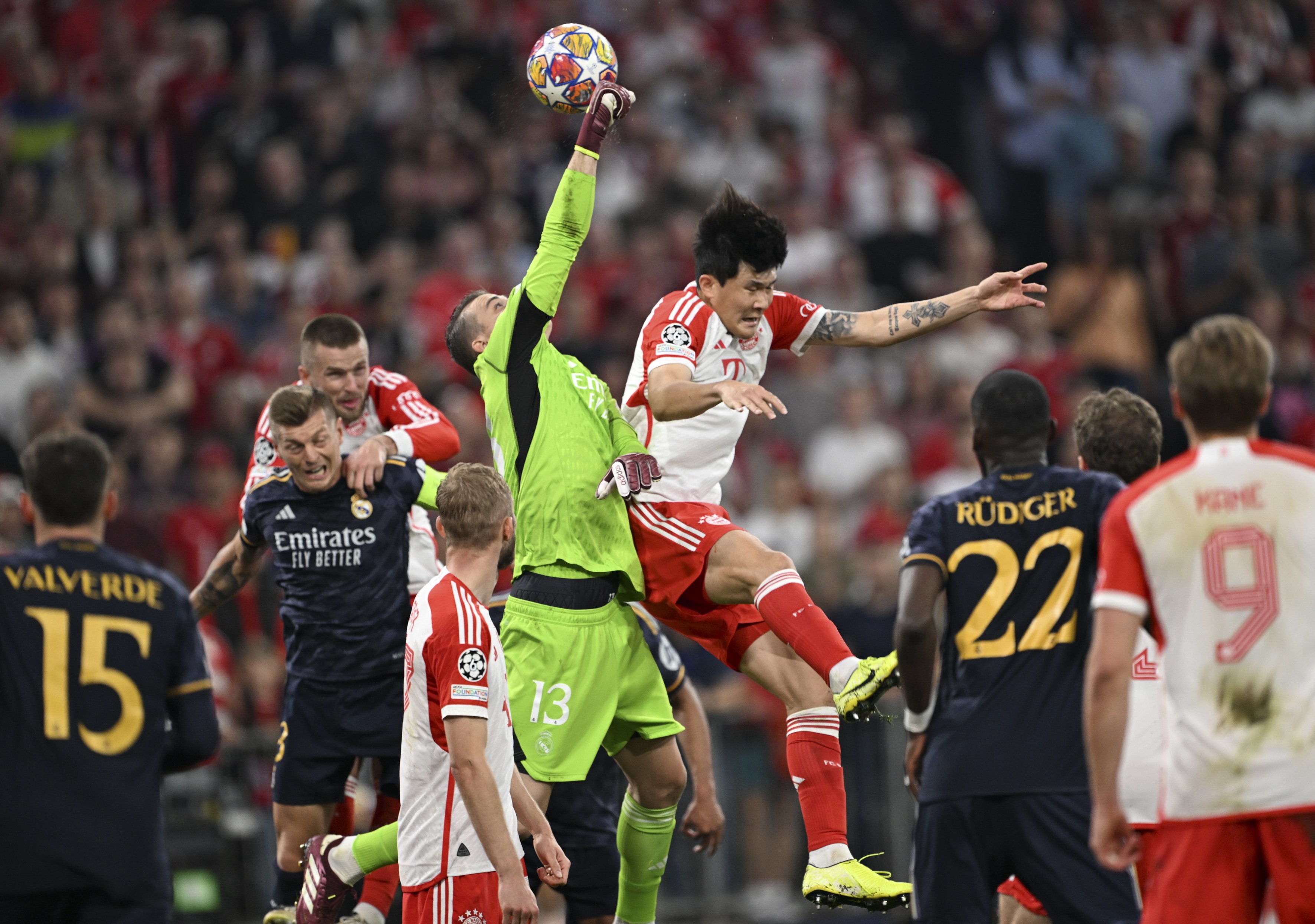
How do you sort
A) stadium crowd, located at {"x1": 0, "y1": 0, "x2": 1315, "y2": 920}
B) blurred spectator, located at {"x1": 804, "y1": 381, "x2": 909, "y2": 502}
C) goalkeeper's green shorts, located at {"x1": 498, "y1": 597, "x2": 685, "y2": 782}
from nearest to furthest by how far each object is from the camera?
goalkeeper's green shorts, located at {"x1": 498, "y1": 597, "x2": 685, "y2": 782} < stadium crowd, located at {"x1": 0, "y1": 0, "x2": 1315, "y2": 920} < blurred spectator, located at {"x1": 804, "y1": 381, "x2": 909, "y2": 502}

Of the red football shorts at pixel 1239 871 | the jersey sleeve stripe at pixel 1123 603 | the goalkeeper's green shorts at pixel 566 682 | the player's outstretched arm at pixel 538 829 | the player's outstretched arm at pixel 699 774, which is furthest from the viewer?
the player's outstretched arm at pixel 699 774

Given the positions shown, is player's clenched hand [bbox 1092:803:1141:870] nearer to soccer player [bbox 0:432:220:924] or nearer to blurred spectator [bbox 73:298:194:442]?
soccer player [bbox 0:432:220:924]

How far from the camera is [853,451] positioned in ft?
46.4

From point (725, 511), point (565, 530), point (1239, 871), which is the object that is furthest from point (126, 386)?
point (1239, 871)

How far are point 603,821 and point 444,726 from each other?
109 inches

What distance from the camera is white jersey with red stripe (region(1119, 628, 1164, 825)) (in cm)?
592

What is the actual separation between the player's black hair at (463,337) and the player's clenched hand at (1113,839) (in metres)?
3.91

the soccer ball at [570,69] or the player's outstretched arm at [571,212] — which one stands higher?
the soccer ball at [570,69]

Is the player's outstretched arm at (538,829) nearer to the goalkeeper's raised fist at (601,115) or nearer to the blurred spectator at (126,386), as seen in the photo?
the goalkeeper's raised fist at (601,115)

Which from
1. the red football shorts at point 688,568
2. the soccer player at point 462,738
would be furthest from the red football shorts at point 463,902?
the red football shorts at point 688,568

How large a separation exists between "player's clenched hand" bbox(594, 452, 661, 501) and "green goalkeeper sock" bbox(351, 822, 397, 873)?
1.73m

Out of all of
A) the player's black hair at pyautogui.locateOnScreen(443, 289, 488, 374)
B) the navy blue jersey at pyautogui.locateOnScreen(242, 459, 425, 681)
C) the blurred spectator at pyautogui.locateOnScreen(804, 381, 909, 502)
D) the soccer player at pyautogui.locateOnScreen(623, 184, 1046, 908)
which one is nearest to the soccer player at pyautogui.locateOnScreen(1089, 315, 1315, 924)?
the soccer player at pyautogui.locateOnScreen(623, 184, 1046, 908)

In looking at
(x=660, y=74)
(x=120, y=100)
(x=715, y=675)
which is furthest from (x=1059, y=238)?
(x=120, y=100)

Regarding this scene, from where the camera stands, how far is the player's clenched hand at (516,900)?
5480 millimetres
